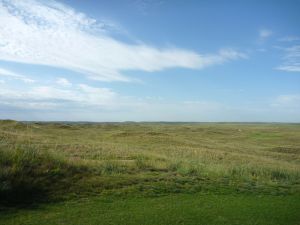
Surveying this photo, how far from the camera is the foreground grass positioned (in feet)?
29.3

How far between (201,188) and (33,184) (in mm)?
6600

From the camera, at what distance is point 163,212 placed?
991cm

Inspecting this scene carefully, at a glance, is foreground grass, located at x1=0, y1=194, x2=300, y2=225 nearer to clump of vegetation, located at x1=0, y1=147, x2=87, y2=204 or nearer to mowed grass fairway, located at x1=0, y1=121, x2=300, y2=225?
mowed grass fairway, located at x1=0, y1=121, x2=300, y2=225

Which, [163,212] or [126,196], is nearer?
[163,212]

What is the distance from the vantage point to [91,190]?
12.1 metres

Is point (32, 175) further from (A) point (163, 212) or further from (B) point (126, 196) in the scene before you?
(A) point (163, 212)

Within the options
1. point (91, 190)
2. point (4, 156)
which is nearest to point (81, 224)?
point (91, 190)

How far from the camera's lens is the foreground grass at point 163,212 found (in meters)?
8.95

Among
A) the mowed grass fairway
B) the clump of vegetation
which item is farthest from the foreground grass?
the clump of vegetation

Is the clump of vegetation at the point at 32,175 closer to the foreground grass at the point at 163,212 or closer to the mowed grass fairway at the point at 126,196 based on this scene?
the mowed grass fairway at the point at 126,196

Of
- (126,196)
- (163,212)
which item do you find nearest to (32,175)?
(126,196)

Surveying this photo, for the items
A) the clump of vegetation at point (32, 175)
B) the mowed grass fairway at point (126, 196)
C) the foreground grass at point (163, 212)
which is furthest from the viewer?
the clump of vegetation at point (32, 175)

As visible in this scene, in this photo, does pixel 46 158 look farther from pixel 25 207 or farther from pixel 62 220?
pixel 62 220

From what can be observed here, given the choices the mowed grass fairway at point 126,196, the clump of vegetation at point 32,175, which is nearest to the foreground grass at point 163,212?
the mowed grass fairway at point 126,196
